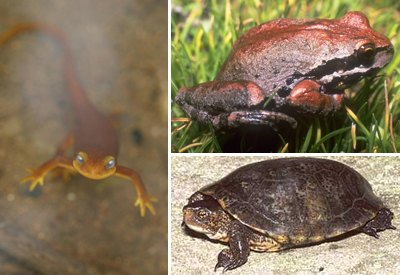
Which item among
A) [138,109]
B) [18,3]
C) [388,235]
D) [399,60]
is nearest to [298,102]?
[388,235]

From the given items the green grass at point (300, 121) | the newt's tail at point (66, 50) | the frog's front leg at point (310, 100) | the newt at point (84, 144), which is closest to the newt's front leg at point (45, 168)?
the newt at point (84, 144)

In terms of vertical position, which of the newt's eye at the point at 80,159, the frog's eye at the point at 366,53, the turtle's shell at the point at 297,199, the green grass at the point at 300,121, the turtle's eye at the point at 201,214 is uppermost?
the frog's eye at the point at 366,53

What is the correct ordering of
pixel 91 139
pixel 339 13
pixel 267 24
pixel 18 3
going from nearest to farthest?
pixel 267 24, pixel 91 139, pixel 339 13, pixel 18 3

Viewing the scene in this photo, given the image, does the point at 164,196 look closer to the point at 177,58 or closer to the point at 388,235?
the point at 177,58

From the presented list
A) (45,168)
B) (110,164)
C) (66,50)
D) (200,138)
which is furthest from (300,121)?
(66,50)

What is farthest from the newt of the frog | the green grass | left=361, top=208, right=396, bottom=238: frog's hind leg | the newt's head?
left=361, top=208, right=396, bottom=238: frog's hind leg

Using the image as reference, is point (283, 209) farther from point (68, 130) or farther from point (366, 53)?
point (68, 130)

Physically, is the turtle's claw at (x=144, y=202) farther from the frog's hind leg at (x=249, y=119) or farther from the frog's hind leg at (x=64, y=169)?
the frog's hind leg at (x=249, y=119)

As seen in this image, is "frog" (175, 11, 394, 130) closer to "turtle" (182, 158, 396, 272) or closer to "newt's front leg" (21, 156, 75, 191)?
"turtle" (182, 158, 396, 272)
